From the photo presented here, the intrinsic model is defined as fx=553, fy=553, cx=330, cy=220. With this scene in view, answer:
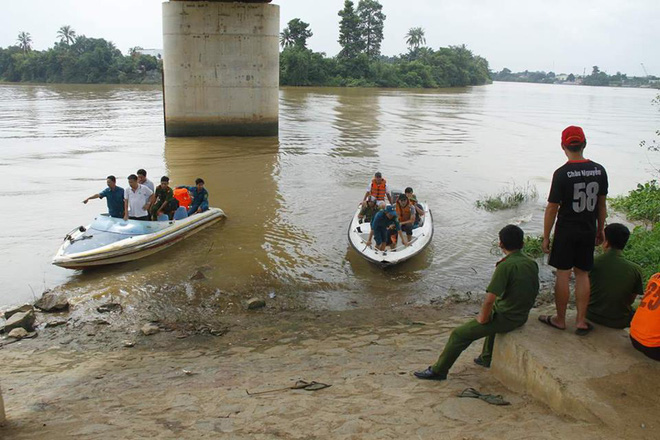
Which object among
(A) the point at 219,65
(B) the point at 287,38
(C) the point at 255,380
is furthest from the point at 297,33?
(C) the point at 255,380

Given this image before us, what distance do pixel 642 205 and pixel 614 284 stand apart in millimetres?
10475

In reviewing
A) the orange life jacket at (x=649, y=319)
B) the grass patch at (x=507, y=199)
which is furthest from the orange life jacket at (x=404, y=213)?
the orange life jacket at (x=649, y=319)

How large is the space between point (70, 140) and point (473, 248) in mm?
20900

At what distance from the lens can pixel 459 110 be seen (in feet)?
152

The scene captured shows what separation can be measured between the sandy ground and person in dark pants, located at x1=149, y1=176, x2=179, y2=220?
12.9ft

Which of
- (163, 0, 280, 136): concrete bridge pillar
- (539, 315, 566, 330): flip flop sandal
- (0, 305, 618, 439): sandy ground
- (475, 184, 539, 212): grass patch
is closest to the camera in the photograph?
(0, 305, 618, 439): sandy ground

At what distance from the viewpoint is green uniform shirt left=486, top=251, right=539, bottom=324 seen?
4.41m

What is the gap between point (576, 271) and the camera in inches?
193

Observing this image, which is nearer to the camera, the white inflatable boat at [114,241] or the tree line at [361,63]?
the white inflatable boat at [114,241]

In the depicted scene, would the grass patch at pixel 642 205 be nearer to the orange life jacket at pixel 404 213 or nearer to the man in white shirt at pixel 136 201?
the orange life jacket at pixel 404 213

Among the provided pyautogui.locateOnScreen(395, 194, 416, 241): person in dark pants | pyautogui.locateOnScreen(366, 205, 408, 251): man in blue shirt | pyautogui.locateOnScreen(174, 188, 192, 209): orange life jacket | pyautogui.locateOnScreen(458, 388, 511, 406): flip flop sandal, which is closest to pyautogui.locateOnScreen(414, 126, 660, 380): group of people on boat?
pyautogui.locateOnScreen(458, 388, 511, 406): flip flop sandal

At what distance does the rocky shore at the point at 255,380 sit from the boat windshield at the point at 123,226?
2475 millimetres

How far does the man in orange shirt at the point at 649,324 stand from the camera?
421 cm

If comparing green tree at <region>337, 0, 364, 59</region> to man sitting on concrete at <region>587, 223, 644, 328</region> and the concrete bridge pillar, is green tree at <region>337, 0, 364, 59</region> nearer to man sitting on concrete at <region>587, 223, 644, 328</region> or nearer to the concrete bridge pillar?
the concrete bridge pillar
